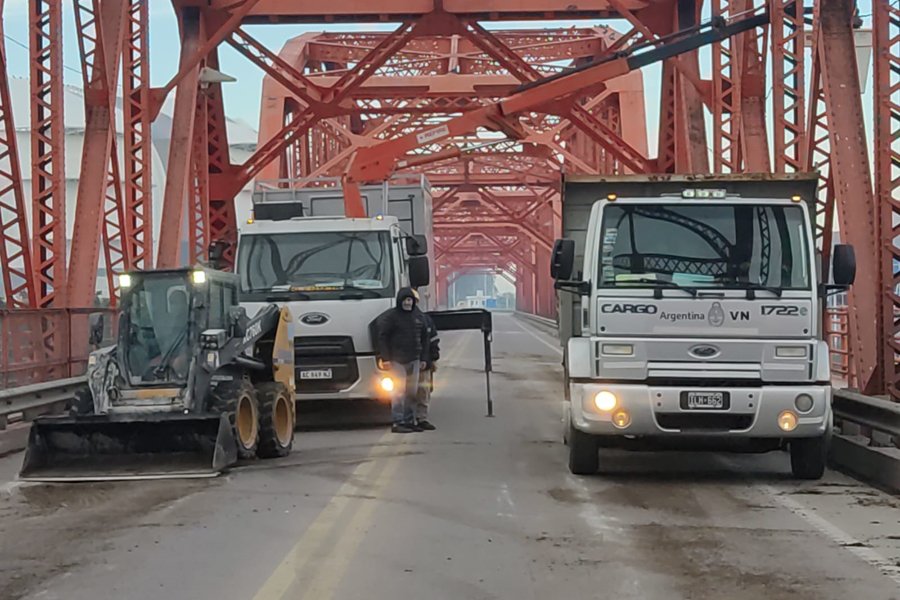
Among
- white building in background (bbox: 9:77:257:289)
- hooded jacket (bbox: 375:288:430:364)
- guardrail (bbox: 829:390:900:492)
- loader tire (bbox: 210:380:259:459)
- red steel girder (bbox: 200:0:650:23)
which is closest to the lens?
guardrail (bbox: 829:390:900:492)

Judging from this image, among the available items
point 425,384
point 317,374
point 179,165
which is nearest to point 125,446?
point 317,374

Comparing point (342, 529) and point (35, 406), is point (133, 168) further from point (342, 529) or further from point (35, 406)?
point (342, 529)

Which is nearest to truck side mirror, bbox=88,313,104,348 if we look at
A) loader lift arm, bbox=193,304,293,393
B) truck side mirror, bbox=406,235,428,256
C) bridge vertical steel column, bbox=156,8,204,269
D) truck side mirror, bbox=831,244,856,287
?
loader lift arm, bbox=193,304,293,393

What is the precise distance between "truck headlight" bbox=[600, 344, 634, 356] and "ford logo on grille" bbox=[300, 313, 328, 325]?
538 centimetres

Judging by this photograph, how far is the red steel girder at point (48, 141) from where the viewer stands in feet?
51.8

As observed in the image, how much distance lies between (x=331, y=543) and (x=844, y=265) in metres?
4.92

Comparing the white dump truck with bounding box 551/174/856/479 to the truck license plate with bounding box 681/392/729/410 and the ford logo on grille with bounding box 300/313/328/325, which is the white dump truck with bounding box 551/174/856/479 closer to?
the truck license plate with bounding box 681/392/729/410

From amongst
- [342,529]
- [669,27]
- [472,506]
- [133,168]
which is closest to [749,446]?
[472,506]

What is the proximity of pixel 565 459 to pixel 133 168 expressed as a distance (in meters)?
11.1

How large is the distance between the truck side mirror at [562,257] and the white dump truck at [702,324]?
0.04 ft

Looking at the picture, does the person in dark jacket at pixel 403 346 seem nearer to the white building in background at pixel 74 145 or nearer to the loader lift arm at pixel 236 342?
the loader lift arm at pixel 236 342

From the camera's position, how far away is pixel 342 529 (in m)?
7.71

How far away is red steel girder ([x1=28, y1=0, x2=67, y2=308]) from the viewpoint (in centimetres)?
1578

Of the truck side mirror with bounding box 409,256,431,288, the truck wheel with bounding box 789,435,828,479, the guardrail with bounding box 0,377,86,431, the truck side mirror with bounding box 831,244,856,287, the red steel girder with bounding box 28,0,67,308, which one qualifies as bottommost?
the truck wheel with bounding box 789,435,828,479
